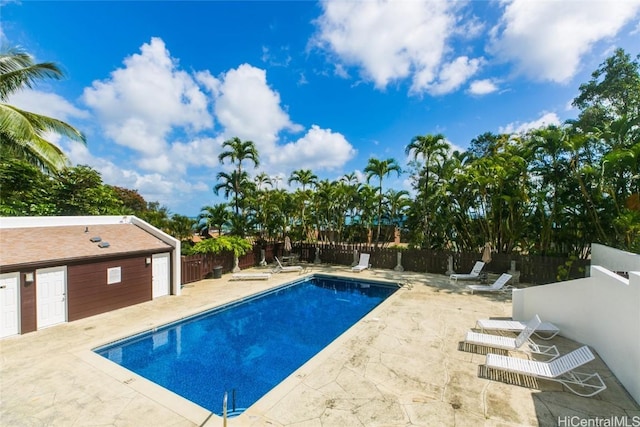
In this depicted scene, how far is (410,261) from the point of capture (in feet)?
54.7

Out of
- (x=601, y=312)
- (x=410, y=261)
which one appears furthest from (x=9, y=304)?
(x=410, y=261)

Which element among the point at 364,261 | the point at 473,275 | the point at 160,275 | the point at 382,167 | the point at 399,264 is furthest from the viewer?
the point at 382,167

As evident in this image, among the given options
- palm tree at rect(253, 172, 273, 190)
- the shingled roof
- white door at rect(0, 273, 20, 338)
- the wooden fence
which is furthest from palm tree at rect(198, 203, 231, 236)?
white door at rect(0, 273, 20, 338)

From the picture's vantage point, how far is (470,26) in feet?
37.8

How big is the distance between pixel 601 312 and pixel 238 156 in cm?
2078

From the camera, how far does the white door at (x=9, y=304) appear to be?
738cm

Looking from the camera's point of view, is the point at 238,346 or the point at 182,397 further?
the point at 238,346

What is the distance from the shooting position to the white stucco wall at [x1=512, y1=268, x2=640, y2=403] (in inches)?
190

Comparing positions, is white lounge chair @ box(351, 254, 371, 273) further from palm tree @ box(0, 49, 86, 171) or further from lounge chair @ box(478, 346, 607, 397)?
palm tree @ box(0, 49, 86, 171)

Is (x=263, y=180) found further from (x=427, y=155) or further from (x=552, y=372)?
(x=552, y=372)

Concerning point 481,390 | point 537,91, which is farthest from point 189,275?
point 537,91

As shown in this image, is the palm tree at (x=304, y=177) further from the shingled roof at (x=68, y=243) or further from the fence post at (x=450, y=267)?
the shingled roof at (x=68, y=243)

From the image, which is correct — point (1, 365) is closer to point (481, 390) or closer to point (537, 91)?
point (481, 390)

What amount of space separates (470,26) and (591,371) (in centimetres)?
1274
